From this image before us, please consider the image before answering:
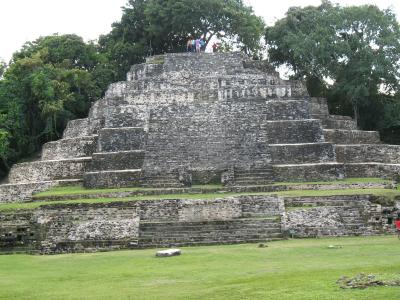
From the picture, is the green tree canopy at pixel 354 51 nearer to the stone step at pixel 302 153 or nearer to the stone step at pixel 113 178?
the stone step at pixel 302 153

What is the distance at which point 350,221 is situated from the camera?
1595cm

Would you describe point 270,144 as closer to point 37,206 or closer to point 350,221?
point 350,221

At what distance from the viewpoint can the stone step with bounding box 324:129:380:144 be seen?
945 inches

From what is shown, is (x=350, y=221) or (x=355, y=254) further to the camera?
(x=350, y=221)

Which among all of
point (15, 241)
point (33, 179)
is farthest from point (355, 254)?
point (33, 179)

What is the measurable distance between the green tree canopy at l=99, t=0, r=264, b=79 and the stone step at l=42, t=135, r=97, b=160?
949 cm

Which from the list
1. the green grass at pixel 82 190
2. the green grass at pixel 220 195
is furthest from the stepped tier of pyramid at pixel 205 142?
the green grass at pixel 220 195

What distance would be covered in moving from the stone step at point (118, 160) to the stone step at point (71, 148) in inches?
82.9

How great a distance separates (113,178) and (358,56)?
13.3 m

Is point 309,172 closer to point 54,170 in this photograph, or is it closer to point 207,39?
point 54,170

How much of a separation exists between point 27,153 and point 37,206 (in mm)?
13683

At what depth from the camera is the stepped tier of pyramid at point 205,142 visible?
2069 centimetres

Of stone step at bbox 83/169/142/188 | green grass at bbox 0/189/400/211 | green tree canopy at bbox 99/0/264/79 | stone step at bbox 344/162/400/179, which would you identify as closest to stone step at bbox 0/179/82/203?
stone step at bbox 83/169/142/188

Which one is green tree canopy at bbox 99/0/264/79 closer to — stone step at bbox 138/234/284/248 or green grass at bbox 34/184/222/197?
green grass at bbox 34/184/222/197
